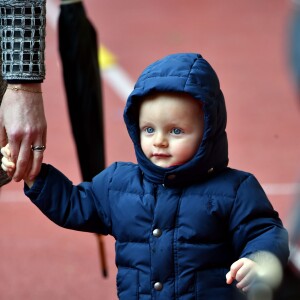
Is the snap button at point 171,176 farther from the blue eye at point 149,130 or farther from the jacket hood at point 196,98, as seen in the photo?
the blue eye at point 149,130

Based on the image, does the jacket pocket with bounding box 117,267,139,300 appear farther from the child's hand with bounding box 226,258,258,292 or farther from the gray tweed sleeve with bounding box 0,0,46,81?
the gray tweed sleeve with bounding box 0,0,46,81

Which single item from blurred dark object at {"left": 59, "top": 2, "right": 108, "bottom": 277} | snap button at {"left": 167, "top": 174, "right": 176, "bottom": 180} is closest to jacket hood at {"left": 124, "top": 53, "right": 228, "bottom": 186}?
snap button at {"left": 167, "top": 174, "right": 176, "bottom": 180}

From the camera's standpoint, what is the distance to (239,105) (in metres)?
8.37

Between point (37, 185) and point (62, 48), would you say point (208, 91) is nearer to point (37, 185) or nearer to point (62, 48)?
point (37, 185)

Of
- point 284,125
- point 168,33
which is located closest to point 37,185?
point 284,125

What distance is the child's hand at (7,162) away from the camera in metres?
3.40

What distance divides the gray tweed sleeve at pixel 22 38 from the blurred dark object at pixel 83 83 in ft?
4.11

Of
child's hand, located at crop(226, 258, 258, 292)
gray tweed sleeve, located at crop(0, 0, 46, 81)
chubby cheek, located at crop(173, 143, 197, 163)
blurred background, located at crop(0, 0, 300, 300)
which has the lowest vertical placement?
blurred background, located at crop(0, 0, 300, 300)

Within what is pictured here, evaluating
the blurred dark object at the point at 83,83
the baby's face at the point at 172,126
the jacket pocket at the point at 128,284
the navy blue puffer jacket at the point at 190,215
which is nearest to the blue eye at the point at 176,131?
the baby's face at the point at 172,126

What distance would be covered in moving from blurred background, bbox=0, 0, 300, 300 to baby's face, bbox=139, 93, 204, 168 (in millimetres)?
346

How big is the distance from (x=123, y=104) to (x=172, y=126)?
17.5 ft

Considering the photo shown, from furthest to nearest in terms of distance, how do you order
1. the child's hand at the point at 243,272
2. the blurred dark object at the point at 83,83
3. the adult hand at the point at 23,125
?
the blurred dark object at the point at 83,83, the adult hand at the point at 23,125, the child's hand at the point at 243,272

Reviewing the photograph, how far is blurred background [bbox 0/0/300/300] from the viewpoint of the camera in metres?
5.72

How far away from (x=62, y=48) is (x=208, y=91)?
1750 millimetres
